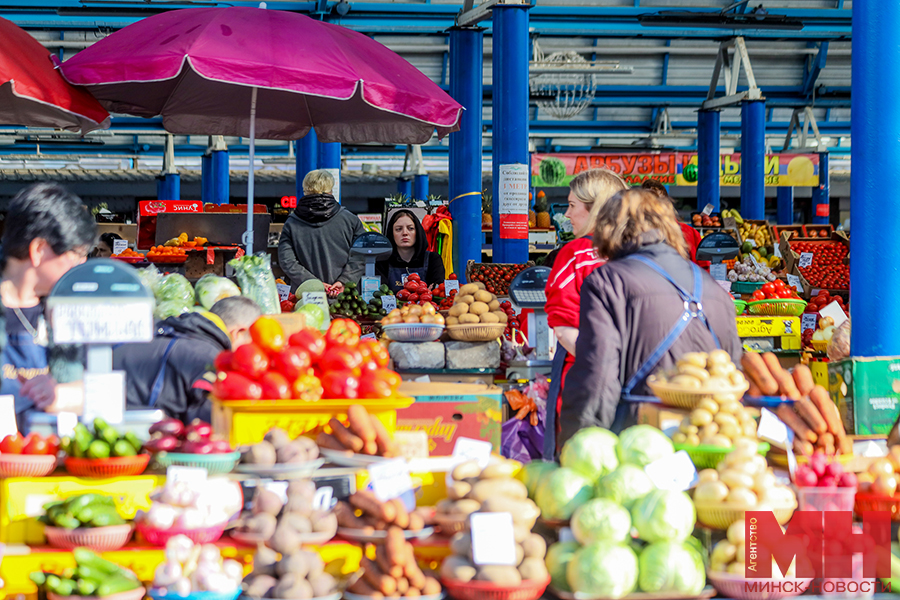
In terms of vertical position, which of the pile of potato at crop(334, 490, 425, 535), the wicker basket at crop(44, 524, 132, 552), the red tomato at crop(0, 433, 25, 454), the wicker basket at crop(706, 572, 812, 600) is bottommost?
the wicker basket at crop(706, 572, 812, 600)

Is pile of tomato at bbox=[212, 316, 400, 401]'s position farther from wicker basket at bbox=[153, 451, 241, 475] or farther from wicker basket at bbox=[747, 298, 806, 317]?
wicker basket at bbox=[747, 298, 806, 317]

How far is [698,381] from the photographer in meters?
2.46

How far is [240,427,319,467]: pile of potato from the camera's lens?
2.15 m

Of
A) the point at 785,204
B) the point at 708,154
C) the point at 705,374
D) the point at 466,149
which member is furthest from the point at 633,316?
the point at 785,204

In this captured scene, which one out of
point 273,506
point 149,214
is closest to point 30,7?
point 149,214

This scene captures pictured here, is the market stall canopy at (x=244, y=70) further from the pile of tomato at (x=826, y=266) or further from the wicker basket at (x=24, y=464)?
the pile of tomato at (x=826, y=266)

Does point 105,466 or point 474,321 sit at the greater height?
point 474,321

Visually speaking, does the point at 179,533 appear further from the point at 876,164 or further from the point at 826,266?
the point at 826,266

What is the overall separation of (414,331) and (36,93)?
7.02ft

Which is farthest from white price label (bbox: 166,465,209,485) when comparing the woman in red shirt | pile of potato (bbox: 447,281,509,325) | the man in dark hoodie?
the man in dark hoodie

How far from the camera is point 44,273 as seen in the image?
2.60 metres

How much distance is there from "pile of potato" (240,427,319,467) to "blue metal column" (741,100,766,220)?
37.6 feet

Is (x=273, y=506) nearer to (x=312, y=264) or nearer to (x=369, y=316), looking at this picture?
(x=369, y=316)

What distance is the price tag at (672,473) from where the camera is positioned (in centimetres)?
214
